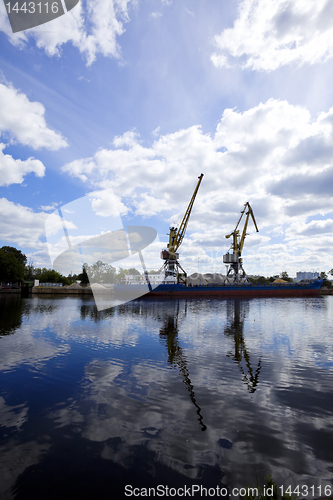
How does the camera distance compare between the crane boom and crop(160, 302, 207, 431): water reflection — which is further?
the crane boom

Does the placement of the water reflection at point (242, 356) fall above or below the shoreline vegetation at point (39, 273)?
below

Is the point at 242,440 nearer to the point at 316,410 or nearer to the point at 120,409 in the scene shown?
the point at 316,410

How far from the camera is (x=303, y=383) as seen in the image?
10820mm

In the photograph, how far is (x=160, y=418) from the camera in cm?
800

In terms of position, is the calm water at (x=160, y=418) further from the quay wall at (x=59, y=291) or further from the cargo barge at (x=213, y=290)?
the quay wall at (x=59, y=291)

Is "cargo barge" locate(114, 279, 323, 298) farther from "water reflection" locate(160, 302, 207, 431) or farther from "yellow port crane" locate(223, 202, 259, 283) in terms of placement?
"water reflection" locate(160, 302, 207, 431)

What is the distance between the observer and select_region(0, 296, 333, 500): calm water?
5.57 m

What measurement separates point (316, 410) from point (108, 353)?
1148 cm

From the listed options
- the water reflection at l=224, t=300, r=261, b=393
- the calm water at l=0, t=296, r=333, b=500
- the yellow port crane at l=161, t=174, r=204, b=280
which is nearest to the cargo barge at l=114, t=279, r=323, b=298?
the yellow port crane at l=161, t=174, r=204, b=280

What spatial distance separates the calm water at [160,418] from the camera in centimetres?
557

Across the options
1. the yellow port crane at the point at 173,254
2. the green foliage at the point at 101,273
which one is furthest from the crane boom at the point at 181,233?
the green foliage at the point at 101,273

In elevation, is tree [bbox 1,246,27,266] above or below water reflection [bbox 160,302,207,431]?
above

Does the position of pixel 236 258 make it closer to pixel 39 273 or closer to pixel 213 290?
pixel 213 290

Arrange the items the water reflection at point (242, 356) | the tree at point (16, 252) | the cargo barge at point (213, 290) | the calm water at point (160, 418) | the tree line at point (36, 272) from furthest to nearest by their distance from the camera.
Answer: the tree at point (16, 252)
the tree line at point (36, 272)
the cargo barge at point (213, 290)
the water reflection at point (242, 356)
the calm water at point (160, 418)
